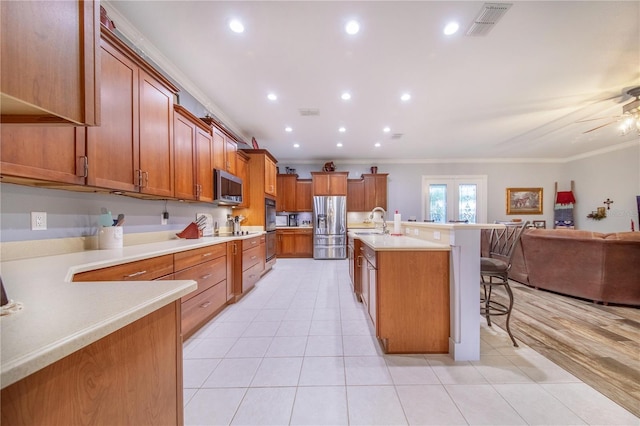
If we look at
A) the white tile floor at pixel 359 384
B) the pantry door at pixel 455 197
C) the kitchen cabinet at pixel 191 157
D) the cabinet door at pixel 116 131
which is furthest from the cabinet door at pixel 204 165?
the pantry door at pixel 455 197

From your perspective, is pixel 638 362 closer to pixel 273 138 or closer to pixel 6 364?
pixel 6 364

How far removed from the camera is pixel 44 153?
128cm

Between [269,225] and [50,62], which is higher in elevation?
[50,62]

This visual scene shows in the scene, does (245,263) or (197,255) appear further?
(245,263)

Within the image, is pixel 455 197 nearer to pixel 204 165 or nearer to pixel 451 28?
pixel 451 28

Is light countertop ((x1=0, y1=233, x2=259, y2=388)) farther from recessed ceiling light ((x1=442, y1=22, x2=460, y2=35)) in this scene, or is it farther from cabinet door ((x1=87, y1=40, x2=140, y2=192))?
recessed ceiling light ((x1=442, y1=22, x2=460, y2=35))

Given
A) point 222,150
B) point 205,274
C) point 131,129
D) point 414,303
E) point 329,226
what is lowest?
point 414,303

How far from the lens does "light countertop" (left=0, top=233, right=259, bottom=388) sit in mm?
411

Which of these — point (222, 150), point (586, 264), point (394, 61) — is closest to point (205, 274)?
point (222, 150)

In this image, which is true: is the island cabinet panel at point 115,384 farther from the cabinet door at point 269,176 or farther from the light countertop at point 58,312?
the cabinet door at point 269,176

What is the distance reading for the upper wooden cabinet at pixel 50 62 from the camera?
56 centimetres

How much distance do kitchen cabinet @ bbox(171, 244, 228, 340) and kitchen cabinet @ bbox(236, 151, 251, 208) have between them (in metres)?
1.57

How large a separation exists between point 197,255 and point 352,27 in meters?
2.54

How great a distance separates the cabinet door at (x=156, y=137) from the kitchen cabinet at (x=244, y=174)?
1.67 metres
